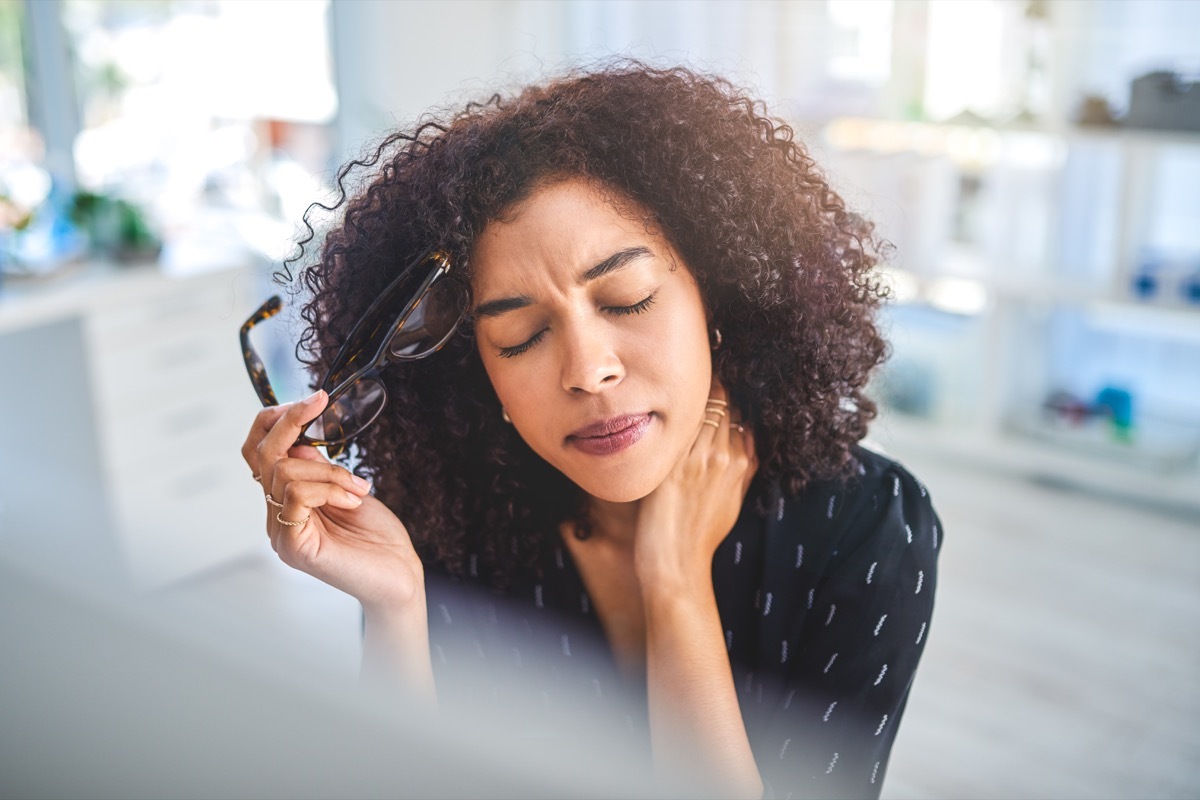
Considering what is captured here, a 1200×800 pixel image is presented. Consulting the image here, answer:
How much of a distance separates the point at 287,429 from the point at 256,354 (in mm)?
96

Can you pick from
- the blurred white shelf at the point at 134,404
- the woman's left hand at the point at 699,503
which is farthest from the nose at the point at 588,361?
the blurred white shelf at the point at 134,404

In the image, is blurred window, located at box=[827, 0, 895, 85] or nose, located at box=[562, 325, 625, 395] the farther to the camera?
blurred window, located at box=[827, 0, 895, 85]

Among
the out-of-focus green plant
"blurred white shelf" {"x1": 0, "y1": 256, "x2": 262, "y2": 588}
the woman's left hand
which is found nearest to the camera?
the woman's left hand

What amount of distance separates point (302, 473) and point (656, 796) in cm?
43

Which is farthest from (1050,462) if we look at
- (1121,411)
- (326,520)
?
(326,520)

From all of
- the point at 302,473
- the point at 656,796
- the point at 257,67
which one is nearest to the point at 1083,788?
the point at 302,473

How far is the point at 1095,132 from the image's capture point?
9.39ft

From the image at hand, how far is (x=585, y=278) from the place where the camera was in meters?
0.73

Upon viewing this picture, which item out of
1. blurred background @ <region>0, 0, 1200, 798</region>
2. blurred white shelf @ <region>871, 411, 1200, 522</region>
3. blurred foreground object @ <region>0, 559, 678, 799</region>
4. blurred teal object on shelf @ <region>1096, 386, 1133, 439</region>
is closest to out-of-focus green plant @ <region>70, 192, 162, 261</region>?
blurred background @ <region>0, 0, 1200, 798</region>

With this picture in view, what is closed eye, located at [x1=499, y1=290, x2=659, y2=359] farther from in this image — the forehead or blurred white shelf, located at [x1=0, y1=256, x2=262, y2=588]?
blurred white shelf, located at [x1=0, y1=256, x2=262, y2=588]

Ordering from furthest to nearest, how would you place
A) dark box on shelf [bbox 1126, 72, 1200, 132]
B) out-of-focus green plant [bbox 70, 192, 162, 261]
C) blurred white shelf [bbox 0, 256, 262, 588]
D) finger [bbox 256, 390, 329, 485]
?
dark box on shelf [bbox 1126, 72, 1200, 132]
out-of-focus green plant [bbox 70, 192, 162, 261]
blurred white shelf [bbox 0, 256, 262, 588]
finger [bbox 256, 390, 329, 485]

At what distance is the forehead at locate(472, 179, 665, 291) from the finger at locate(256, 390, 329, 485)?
0.14 m

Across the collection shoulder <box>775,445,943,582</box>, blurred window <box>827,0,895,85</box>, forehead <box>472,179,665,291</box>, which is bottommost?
shoulder <box>775,445,943,582</box>

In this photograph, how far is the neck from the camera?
3.00 feet
